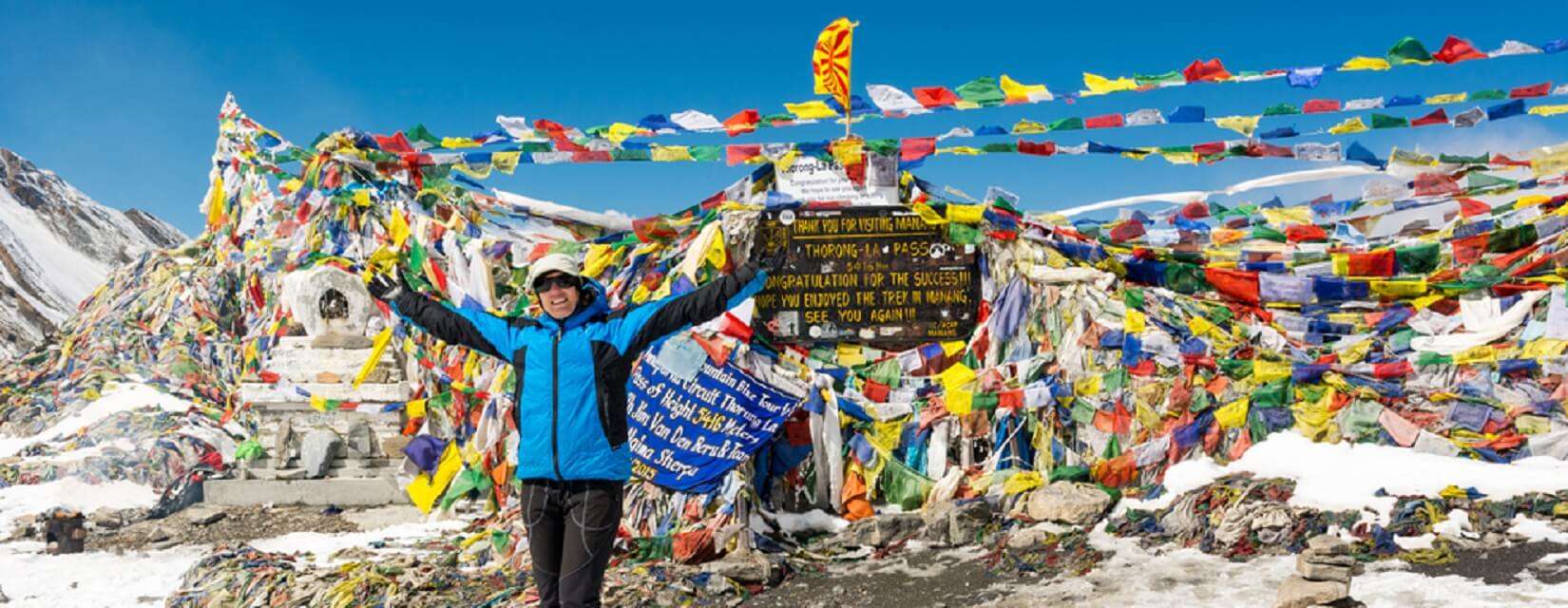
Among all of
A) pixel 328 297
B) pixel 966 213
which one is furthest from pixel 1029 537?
pixel 328 297

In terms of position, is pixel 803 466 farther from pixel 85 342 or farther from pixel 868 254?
pixel 85 342

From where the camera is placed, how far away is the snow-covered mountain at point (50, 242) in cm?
3225

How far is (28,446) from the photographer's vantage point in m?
14.6

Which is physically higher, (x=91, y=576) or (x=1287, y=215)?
(x=1287, y=215)

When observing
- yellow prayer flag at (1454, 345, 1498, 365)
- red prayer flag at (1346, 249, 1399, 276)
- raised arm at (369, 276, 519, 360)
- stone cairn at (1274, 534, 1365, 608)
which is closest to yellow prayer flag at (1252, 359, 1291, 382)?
yellow prayer flag at (1454, 345, 1498, 365)

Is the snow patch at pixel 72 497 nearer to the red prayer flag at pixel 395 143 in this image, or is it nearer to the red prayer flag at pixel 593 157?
the red prayer flag at pixel 395 143

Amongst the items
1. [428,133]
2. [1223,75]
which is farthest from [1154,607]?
[428,133]

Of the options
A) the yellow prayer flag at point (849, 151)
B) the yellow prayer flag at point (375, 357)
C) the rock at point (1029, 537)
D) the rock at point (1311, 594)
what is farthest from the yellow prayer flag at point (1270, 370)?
the yellow prayer flag at point (375, 357)

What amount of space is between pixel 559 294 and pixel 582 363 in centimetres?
30

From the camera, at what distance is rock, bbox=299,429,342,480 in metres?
11.6

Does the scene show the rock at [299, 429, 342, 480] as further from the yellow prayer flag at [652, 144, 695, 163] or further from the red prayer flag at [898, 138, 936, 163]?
the red prayer flag at [898, 138, 936, 163]

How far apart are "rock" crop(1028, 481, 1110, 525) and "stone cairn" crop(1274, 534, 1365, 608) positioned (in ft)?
7.62

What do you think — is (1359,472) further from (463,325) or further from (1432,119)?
(463,325)

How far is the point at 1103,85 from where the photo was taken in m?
10.4
